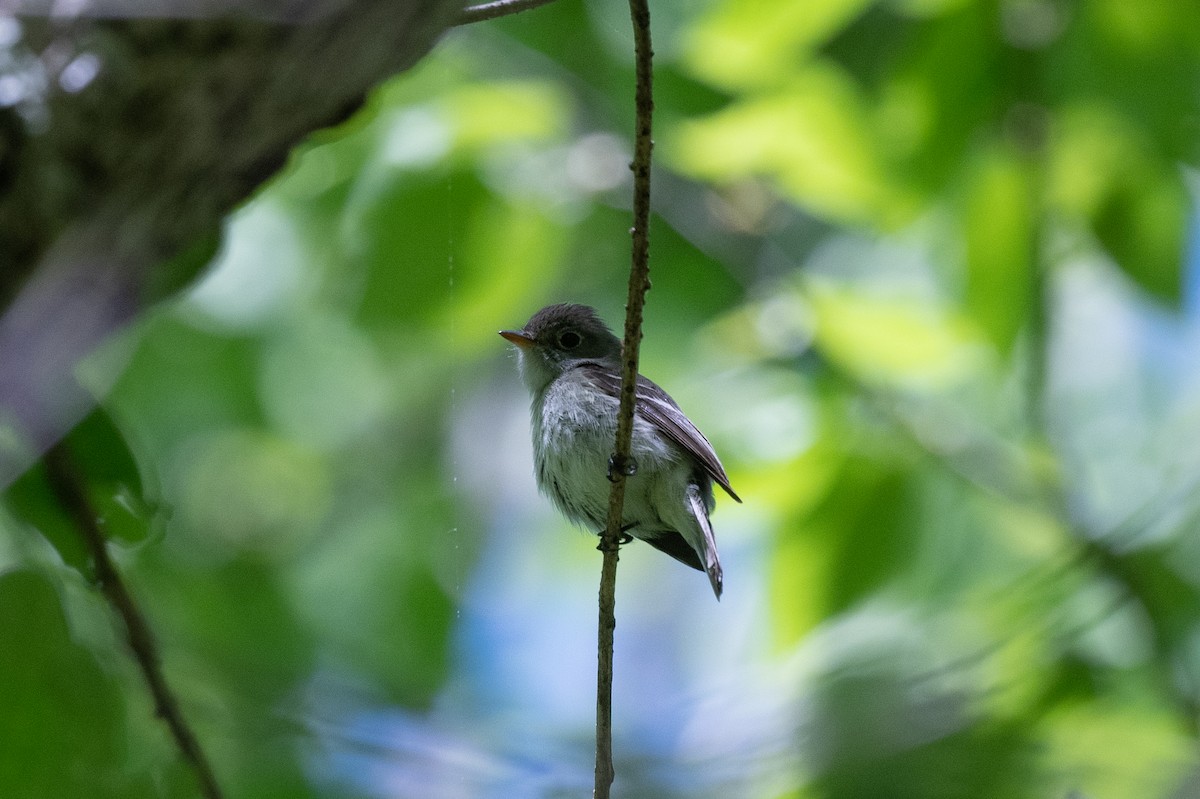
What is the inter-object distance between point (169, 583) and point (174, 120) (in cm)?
181

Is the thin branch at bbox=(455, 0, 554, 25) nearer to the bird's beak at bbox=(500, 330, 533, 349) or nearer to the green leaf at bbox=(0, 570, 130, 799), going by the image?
the green leaf at bbox=(0, 570, 130, 799)

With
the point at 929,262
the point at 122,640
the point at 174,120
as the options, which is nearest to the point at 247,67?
the point at 174,120

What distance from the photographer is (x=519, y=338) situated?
12.5ft

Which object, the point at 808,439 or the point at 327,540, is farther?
the point at 327,540

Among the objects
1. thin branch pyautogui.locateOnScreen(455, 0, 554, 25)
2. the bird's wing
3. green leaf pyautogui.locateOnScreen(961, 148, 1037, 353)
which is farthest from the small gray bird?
thin branch pyautogui.locateOnScreen(455, 0, 554, 25)

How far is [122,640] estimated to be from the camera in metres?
1.66

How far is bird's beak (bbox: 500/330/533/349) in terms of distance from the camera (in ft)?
12.2

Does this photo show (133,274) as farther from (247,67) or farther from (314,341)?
(314,341)

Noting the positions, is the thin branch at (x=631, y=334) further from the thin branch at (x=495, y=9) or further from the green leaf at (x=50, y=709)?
the green leaf at (x=50, y=709)

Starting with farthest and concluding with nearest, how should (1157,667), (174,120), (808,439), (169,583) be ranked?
(808,439) < (169,583) < (1157,667) < (174,120)

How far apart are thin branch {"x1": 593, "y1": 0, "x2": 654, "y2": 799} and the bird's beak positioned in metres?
1.27

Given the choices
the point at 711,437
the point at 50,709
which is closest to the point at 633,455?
the point at 711,437

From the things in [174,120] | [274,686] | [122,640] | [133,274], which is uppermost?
[174,120]

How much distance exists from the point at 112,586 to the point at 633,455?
7.06ft
